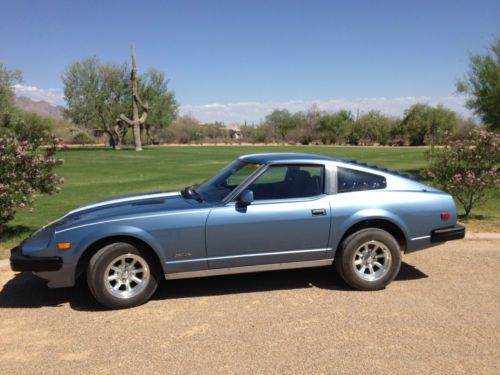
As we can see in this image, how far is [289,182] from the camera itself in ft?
16.2

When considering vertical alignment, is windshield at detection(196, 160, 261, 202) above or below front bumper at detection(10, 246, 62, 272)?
above

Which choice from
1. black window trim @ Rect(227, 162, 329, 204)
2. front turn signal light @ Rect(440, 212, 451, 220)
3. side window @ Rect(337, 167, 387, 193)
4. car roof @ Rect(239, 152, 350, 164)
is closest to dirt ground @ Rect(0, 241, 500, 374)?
front turn signal light @ Rect(440, 212, 451, 220)

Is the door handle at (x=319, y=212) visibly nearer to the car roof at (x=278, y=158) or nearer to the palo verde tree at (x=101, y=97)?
the car roof at (x=278, y=158)

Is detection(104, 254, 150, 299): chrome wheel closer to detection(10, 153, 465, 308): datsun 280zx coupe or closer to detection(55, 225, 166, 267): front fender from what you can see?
detection(10, 153, 465, 308): datsun 280zx coupe

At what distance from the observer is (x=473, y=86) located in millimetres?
20156

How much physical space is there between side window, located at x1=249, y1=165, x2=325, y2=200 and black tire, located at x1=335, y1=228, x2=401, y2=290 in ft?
2.27

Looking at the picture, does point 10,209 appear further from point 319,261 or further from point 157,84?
point 157,84

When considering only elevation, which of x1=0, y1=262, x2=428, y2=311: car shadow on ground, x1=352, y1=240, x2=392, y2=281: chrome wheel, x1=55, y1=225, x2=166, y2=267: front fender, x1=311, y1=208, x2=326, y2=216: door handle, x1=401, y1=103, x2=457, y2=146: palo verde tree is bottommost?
x1=0, y1=262, x2=428, y2=311: car shadow on ground

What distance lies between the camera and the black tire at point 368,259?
478 centimetres

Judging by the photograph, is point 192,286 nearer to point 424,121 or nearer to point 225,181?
point 225,181

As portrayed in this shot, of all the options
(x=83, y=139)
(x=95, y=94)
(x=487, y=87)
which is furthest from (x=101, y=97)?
(x=487, y=87)

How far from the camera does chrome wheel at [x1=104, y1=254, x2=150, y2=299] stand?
432cm

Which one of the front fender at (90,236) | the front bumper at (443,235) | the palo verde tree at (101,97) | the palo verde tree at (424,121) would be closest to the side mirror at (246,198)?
the front fender at (90,236)

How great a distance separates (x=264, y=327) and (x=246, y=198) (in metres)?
1.26
